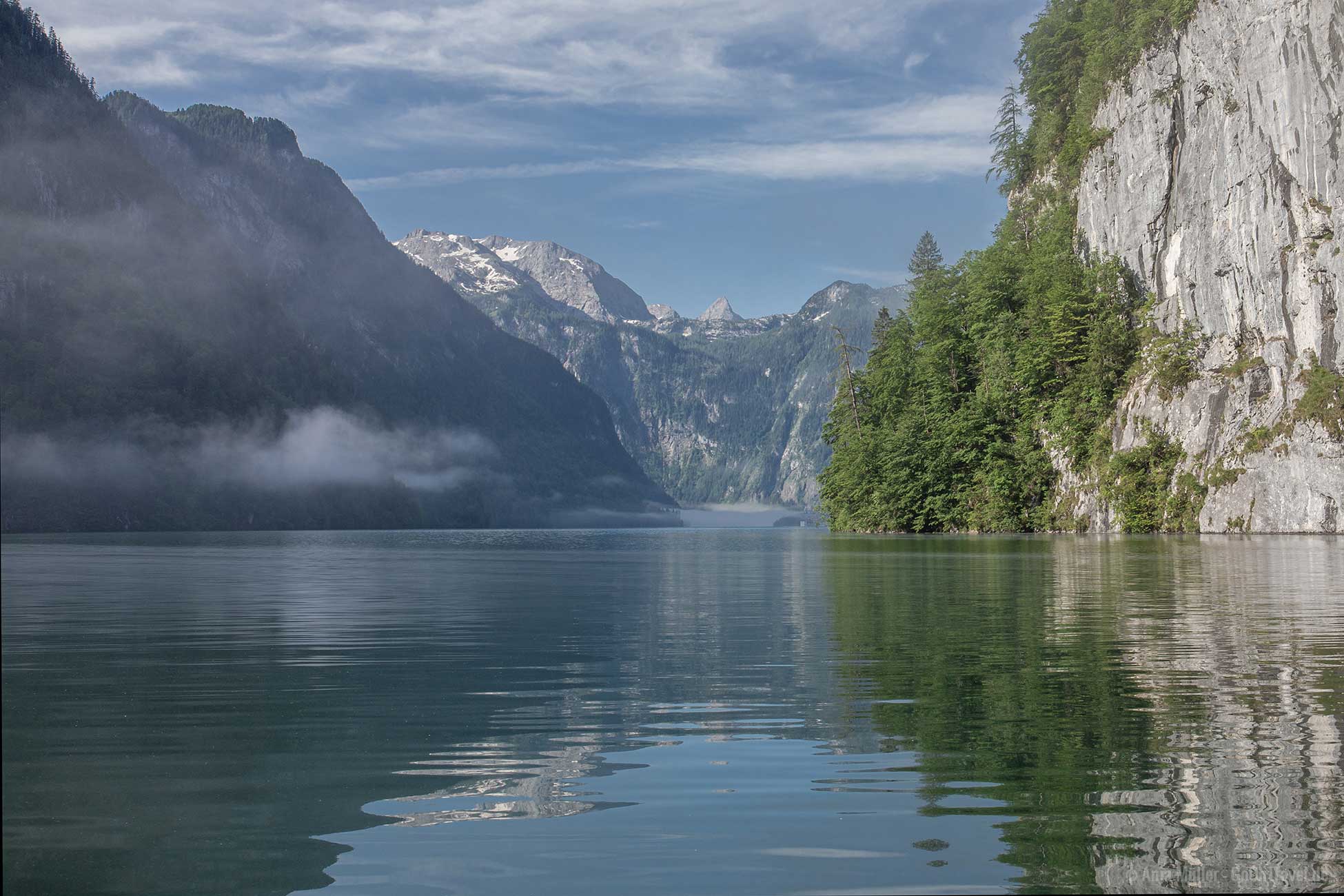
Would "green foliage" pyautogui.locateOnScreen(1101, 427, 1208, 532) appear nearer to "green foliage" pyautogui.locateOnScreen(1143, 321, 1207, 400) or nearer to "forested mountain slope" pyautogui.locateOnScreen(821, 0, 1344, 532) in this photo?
"forested mountain slope" pyautogui.locateOnScreen(821, 0, 1344, 532)

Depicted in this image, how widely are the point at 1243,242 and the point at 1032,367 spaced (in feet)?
62.6

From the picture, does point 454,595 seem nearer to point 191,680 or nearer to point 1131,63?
point 191,680

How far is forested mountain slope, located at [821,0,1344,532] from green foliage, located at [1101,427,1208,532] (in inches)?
6.5

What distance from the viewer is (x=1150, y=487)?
3329 inches

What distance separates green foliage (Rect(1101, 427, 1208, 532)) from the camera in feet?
272

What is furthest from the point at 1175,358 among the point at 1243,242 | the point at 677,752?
the point at 677,752

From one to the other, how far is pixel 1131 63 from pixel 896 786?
104 meters

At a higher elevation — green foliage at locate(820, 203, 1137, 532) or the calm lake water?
green foliage at locate(820, 203, 1137, 532)

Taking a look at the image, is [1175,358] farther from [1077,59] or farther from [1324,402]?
[1077,59]

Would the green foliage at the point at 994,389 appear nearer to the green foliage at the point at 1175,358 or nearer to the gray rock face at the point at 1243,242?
the gray rock face at the point at 1243,242

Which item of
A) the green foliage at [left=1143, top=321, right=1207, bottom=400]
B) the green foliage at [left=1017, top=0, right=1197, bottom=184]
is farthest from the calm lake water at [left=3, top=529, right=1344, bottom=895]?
the green foliage at [left=1017, top=0, right=1197, bottom=184]

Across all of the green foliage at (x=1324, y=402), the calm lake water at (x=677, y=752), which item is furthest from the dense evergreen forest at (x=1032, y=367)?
the calm lake water at (x=677, y=752)

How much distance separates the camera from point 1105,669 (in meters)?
13.3

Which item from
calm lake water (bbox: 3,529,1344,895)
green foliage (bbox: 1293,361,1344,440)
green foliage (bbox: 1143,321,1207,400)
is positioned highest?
green foliage (bbox: 1143,321,1207,400)
